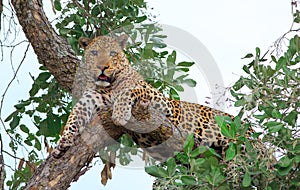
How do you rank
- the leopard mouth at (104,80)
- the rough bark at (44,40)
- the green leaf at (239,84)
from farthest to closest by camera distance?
the rough bark at (44,40) → the leopard mouth at (104,80) → the green leaf at (239,84)

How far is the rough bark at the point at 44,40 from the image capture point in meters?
5.21

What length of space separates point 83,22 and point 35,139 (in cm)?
117

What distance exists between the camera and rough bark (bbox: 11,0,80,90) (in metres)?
5.21

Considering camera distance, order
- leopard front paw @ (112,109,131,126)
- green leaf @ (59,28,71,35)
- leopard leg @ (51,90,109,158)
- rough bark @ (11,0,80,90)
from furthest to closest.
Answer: green leaf @ (59,28,71,35), rough bark @ (11,0,80,90), leopard leg @ (51,90,109,158), leopard front paw @ (112,109,131,126)

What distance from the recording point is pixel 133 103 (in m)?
4.66

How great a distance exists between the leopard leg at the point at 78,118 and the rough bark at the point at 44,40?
1.33 feet

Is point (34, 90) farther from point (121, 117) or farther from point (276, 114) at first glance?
point (276, 114)

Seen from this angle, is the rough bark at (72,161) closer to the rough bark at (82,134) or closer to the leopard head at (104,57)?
the rough bark at (82,134)

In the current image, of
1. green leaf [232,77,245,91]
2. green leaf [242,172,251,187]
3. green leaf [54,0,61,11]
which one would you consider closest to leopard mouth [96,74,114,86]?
green leaf [54,0,61,11]

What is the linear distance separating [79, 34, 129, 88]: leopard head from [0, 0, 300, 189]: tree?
185mm

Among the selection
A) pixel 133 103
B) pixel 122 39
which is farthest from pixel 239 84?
pixel 122 39

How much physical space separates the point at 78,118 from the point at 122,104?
1.13 feet

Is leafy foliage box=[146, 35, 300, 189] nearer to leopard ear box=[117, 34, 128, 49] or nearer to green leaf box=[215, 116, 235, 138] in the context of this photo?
green leaf box=[215, 116, 235, 138]

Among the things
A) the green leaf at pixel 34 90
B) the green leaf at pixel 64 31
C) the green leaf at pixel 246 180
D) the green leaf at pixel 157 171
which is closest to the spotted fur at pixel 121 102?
the green leaf at pixel 64 31
